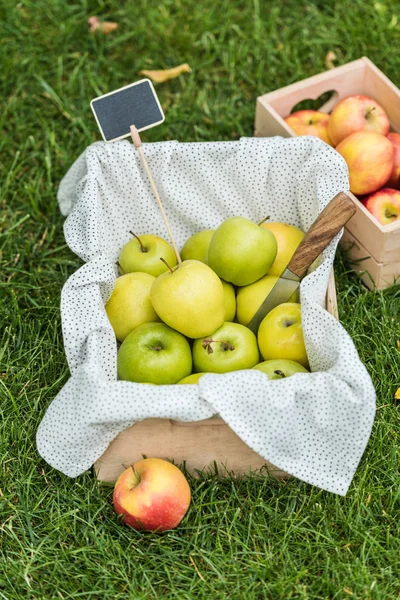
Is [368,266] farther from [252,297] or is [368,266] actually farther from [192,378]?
[192,378]

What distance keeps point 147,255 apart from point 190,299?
34 cm

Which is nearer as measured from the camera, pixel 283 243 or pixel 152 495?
pixel 152 495

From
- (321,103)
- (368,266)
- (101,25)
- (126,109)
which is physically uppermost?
(126,109)

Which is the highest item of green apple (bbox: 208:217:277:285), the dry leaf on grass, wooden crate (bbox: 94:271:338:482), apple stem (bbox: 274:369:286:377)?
the dry leaf on grass

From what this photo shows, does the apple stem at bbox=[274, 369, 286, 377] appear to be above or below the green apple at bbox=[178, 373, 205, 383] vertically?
below

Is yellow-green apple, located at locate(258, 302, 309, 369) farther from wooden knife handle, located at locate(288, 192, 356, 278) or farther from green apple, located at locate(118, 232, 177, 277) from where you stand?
green apple, located at locate(118, 232, 177, 277)

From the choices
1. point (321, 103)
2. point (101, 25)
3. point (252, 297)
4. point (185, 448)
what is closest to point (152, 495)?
point (185, 448)

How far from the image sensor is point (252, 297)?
85.3 inches

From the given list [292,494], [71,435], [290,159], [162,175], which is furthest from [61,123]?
[292,494]

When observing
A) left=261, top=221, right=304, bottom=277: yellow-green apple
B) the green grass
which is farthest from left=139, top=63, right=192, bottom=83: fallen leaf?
left=261, top=221, right=304, bottom=277: yellow-green apple

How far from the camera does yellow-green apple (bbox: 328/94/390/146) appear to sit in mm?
2523

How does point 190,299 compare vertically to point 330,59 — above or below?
above

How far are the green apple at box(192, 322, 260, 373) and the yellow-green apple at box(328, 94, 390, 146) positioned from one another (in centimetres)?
87

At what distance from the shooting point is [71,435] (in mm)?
1809
